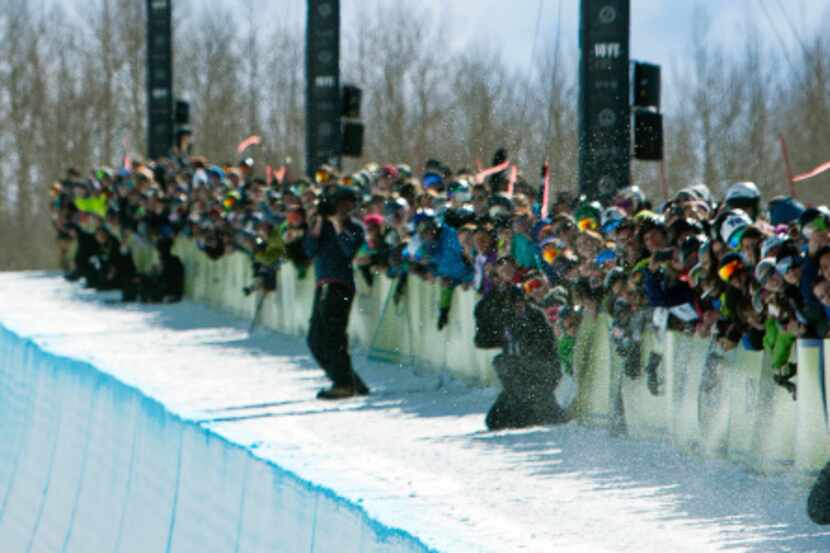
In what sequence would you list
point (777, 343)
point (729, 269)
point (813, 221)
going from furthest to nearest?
point (729, 269) < point (777, 343) < point (813, 221)

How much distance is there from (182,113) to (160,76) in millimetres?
2098

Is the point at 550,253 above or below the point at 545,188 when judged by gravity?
below

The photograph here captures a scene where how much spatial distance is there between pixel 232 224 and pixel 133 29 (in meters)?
48.3

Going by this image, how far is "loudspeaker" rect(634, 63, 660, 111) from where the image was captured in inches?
561

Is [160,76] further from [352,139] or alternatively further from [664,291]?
[664,291]

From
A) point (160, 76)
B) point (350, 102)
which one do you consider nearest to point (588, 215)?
point (350, 102)

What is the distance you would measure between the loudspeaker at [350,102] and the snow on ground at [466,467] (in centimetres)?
375

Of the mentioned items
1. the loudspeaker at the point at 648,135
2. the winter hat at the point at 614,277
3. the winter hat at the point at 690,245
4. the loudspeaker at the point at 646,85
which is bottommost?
the winter hat at the point at 614,277

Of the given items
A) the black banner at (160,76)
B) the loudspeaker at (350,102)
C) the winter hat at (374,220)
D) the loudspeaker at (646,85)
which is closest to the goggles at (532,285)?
the loudspeaker at (646,85)

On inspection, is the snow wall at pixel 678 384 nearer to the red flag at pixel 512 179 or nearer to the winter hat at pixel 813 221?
the winter hat at pixel 813 221

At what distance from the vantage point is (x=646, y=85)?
14273 millimetres

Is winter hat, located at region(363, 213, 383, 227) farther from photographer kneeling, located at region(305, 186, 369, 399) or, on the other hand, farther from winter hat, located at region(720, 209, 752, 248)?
winter hat, located at region(720, 209, 752, 248)

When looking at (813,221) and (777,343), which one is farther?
(777,343)

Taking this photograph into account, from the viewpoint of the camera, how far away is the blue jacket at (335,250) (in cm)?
1472
